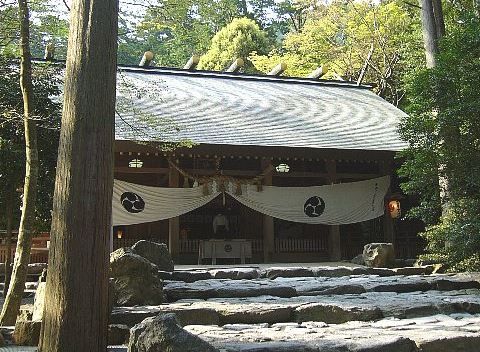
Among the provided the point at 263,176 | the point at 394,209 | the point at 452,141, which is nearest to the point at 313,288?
the point at 452,141

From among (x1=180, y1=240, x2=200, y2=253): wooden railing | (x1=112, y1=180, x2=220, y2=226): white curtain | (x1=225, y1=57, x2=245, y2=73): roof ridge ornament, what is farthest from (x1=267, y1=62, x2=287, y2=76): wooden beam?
(x1=180, y1=240, x2=200, y2=253): wooden railing

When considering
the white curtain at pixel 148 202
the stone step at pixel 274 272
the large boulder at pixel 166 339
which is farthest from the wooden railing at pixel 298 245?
the large boulder at pixel 166 339

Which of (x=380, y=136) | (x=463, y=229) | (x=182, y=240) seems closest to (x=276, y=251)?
(x=182, y=240)

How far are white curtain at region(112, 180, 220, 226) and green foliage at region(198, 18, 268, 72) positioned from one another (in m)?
15.9

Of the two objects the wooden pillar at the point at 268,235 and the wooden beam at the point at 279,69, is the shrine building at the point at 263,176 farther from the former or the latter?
the wooden beam at the point at 279,69

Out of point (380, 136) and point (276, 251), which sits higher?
point (380, 136)

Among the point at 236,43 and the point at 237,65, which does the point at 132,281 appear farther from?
the point at 236,43

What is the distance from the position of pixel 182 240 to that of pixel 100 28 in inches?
413

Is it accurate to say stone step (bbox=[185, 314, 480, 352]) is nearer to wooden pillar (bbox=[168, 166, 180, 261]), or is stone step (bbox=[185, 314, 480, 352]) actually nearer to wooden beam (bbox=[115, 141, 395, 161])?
wooden beam (bbox=[115, 141, 395, 161])

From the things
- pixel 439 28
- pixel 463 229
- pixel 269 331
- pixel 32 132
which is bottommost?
pixel 269 331

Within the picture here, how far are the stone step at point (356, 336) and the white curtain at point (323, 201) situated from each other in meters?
8.33

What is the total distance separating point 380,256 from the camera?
1088 cm

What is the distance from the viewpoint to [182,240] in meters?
14.3

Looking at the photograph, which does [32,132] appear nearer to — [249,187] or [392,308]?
[392,308]
